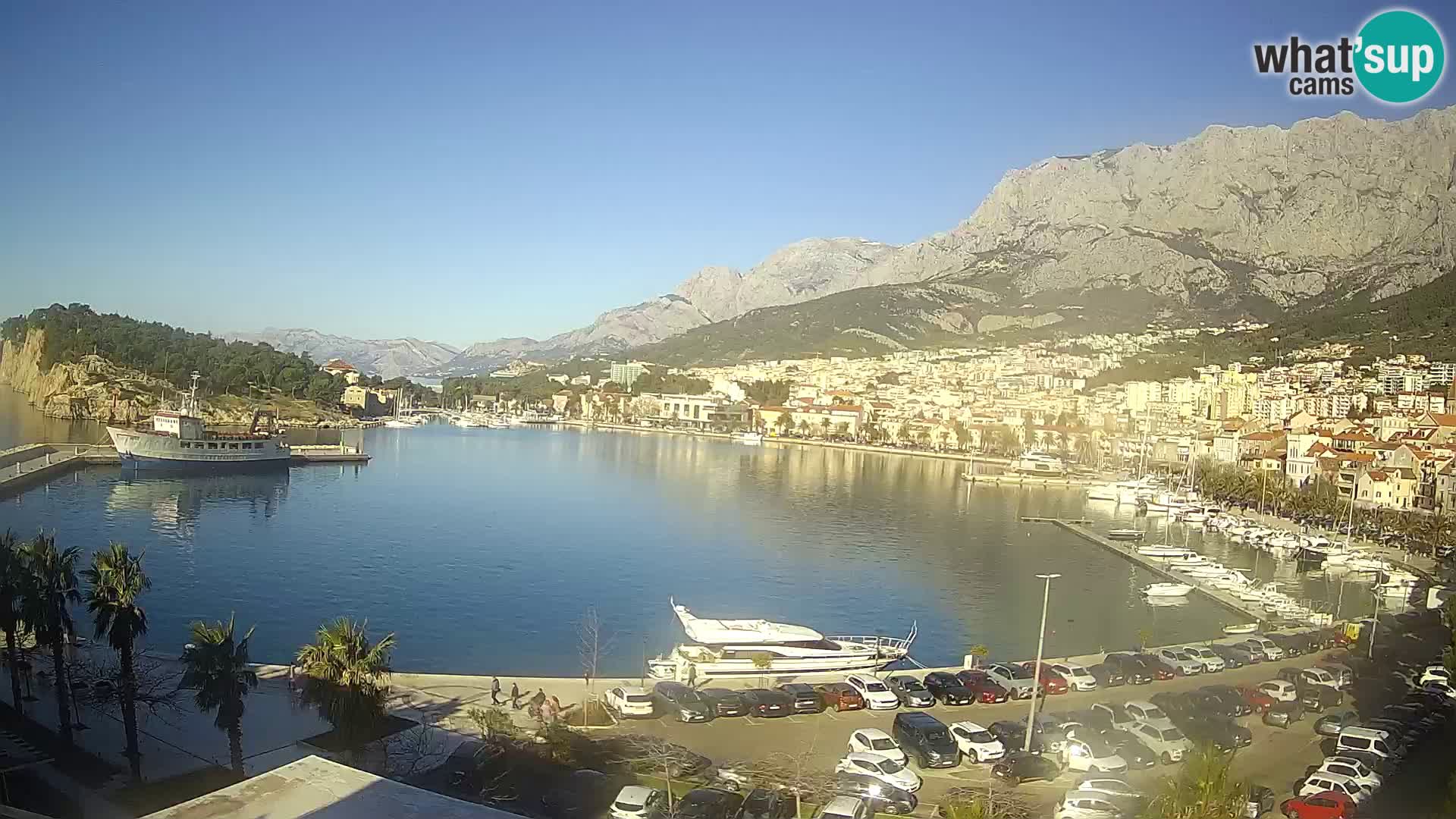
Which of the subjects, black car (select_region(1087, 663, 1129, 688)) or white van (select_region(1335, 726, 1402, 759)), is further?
black car (select_region(1087, 663, 1129, 688))

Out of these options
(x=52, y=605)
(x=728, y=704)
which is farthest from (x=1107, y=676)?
(x=52, y=605)

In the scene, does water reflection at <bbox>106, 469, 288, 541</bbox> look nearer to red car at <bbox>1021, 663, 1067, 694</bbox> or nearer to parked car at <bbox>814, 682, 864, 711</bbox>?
parked car at <bbox>814, 682, 864, 711</bbox>

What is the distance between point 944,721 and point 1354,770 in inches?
71.5

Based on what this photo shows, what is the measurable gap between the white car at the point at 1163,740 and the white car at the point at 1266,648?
2.34 metres

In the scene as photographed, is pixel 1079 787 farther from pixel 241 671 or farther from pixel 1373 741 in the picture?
pixel 241 671

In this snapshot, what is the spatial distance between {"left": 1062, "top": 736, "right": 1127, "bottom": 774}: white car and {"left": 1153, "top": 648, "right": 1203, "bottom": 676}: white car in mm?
2010

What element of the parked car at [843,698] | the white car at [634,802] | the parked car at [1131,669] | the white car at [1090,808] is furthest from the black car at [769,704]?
the parked car at [1131,669]

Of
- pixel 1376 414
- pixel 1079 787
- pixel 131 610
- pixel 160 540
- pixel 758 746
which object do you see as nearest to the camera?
pixel 1079 787

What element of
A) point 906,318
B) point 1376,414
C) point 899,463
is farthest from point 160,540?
point 906,318

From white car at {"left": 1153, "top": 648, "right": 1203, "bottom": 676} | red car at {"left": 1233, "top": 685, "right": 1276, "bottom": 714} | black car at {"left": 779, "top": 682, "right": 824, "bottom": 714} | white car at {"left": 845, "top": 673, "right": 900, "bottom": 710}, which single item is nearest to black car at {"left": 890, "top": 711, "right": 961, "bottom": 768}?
white car at {"left": 845, "top": 673, "right": 900, "bottom": 710}

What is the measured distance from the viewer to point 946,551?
12.7 m

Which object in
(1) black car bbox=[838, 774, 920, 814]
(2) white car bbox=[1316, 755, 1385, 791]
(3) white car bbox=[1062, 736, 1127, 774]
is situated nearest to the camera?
(1) black car bbox=[838, 774, 920, 814]

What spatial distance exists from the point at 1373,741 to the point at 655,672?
4009 mm

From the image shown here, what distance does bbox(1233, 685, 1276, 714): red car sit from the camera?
5234 mm
